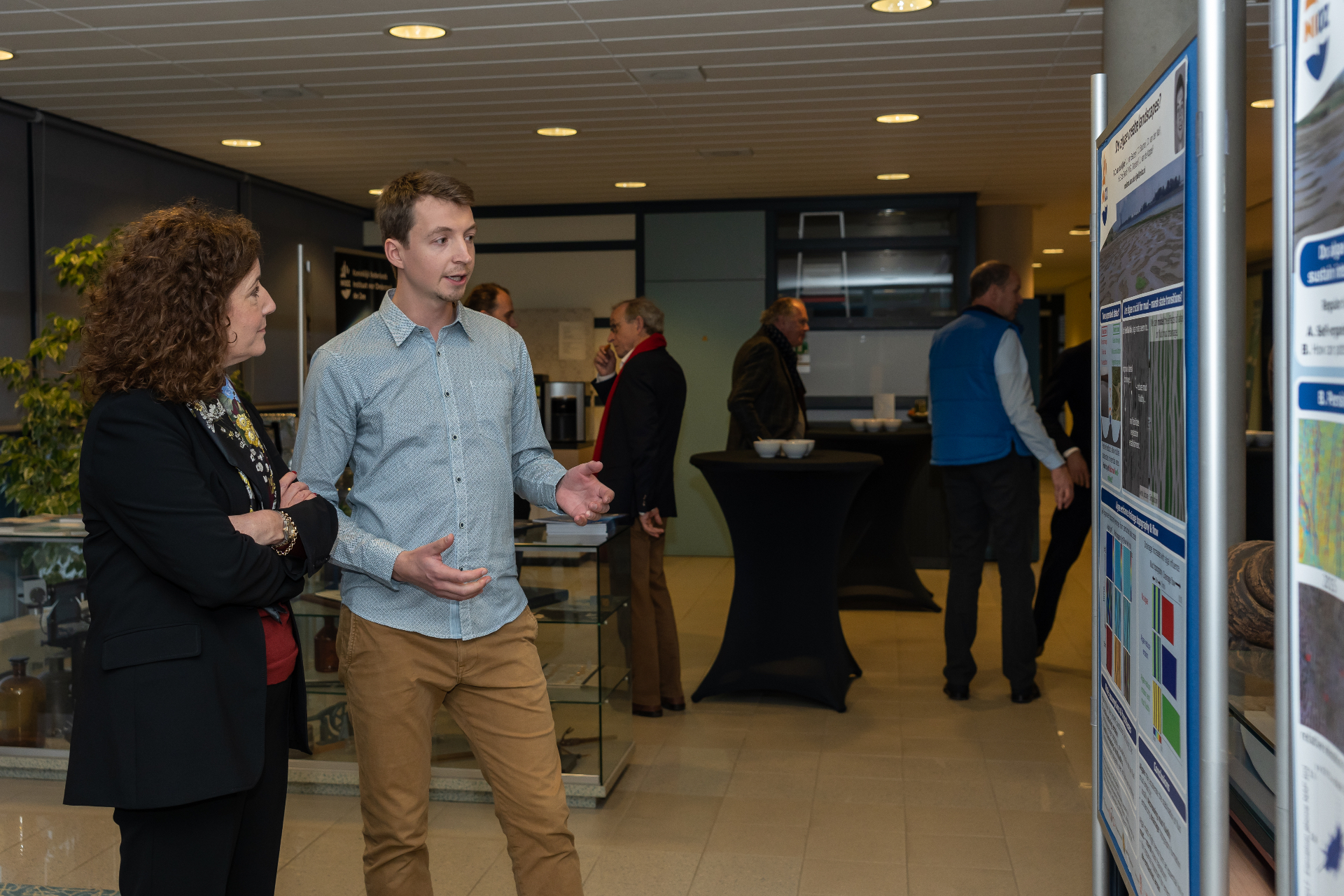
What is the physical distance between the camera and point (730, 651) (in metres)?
4.57

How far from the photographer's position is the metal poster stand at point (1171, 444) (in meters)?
1.14

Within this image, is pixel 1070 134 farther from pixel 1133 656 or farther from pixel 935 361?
pixel 1133 656

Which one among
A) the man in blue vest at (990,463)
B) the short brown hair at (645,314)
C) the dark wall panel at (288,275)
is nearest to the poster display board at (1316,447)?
the short brown hair at (645,314)

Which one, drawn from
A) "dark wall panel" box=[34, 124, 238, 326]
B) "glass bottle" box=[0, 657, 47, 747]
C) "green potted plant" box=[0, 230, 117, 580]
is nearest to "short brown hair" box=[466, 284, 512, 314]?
"green potted plant" box=[0, 230, 117, 580]

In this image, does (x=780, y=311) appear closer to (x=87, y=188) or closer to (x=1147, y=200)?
(x=87, y=188)

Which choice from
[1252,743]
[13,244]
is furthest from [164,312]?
[13,244]

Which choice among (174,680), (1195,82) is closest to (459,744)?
(174,680)

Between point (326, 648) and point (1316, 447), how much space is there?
3.29m

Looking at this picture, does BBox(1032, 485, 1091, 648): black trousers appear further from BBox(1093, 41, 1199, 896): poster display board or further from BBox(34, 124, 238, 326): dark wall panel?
BBox(34, 124, 238, 326): dark wall panel

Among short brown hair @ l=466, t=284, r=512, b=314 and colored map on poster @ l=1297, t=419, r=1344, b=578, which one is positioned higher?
short brown hair @ l=466, t=284, r=512, b=314

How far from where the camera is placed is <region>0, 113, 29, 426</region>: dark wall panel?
5.33 m

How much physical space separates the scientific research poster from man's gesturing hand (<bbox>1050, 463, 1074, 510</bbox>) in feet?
12.1

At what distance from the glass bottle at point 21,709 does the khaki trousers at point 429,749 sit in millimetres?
2274

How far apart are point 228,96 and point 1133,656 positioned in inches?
196
